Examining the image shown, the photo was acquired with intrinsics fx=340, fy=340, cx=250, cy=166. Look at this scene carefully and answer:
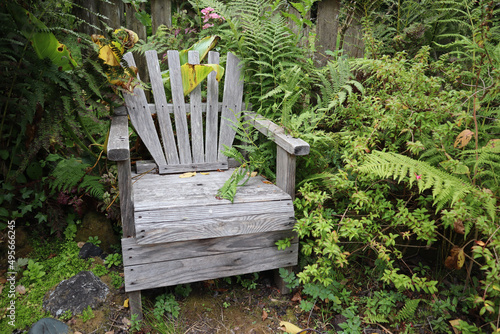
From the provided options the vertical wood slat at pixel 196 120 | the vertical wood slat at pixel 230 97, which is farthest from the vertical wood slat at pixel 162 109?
the vertical wood slat at pixel 230 97

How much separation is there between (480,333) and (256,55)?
2.30m

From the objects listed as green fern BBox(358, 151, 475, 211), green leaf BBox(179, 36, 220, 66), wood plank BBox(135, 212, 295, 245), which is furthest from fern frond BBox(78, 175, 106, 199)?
green fern BBox(358, 151, 475, 211)

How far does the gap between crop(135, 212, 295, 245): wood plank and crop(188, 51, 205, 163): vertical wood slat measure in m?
0.95

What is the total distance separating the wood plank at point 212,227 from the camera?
1.83 m

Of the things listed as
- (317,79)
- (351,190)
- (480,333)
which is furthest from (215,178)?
(480,333)

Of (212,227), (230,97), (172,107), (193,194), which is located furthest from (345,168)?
(172,107)

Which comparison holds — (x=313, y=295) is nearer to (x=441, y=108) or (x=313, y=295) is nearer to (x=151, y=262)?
(x=151, y=262)

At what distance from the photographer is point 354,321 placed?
192cm

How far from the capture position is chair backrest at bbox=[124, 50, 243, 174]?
2.60m

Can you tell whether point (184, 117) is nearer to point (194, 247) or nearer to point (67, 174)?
point (67, 174)

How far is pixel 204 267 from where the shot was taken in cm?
204

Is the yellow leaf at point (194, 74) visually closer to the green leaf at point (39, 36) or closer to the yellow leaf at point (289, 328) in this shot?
the green leaf at point (39, 36)

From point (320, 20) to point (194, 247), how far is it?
234cm

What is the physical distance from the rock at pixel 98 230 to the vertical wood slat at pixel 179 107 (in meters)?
0.75
